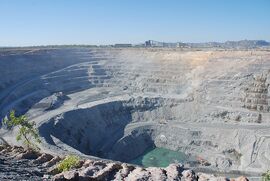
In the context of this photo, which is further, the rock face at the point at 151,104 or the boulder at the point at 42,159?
the rock face at the point at 151,104

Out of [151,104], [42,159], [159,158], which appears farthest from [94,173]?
[151,104]

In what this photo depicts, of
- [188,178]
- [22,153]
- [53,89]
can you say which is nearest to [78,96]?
[53,89]

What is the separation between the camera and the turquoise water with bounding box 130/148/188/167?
198 feet

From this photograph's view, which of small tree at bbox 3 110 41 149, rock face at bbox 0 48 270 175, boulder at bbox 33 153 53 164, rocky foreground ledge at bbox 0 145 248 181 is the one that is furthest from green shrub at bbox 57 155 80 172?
rock face at bbox 0 48 270 175

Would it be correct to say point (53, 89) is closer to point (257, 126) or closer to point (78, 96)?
point (78, 96)

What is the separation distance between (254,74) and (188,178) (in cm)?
5799

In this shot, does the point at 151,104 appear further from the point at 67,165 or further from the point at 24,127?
the point at 67,165

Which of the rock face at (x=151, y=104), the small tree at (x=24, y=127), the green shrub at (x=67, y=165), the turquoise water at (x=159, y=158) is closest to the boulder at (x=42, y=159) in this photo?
the green shrub at (x=67, y=165)

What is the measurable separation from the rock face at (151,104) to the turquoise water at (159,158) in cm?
134

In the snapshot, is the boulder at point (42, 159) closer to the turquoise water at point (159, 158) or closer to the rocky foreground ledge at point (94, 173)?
the rocky foreground ledge at point (94, 173)

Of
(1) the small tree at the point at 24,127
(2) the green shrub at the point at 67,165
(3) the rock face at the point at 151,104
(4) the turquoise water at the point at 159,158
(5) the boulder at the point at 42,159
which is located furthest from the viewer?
(3) the rock face at the point at 151,104

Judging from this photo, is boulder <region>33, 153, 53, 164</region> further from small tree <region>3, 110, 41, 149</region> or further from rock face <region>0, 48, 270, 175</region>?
rock face <region>0, 48, 270, 175</region>

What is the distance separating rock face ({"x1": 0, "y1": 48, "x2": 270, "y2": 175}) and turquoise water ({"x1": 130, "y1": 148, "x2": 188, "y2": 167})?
52.9 inches

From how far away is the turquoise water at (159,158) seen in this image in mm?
60359
